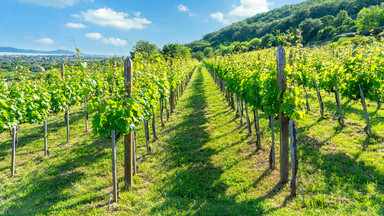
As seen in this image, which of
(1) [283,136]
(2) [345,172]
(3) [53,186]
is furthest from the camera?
(3) [53,186]

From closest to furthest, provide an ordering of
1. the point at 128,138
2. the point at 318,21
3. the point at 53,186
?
the point at 128,138
the point at 53,186
the point at 318,21

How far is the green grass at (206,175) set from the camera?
3.85 meters

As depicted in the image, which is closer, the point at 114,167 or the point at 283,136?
the point at 114,167

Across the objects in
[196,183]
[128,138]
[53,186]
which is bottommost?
[53,186]

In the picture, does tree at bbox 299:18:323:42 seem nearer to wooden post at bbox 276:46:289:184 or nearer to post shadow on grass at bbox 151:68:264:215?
post shadow on grass at bbox 151:68:264:215

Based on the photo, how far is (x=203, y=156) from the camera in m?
6.10

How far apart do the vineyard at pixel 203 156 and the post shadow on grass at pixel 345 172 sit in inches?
0.9

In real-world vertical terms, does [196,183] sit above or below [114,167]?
below

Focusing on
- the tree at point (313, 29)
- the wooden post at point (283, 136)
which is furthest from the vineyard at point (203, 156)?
the tree at point (313, 29)

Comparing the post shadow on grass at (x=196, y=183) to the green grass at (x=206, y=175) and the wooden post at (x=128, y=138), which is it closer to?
the green grass at (x=206, y=175)

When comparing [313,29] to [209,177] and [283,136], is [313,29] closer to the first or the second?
[283,136]

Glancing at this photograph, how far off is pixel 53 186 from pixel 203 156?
383 centimetres

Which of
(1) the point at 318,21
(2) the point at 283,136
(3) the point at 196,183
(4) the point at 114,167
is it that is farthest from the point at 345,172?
(1) the point at 318,21

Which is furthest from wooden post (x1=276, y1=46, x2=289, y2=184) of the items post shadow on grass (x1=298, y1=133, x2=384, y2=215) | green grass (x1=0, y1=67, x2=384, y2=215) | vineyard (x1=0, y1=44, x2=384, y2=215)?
post shadow on grass (x1=298, y1=133, x2=384, y2=215)
